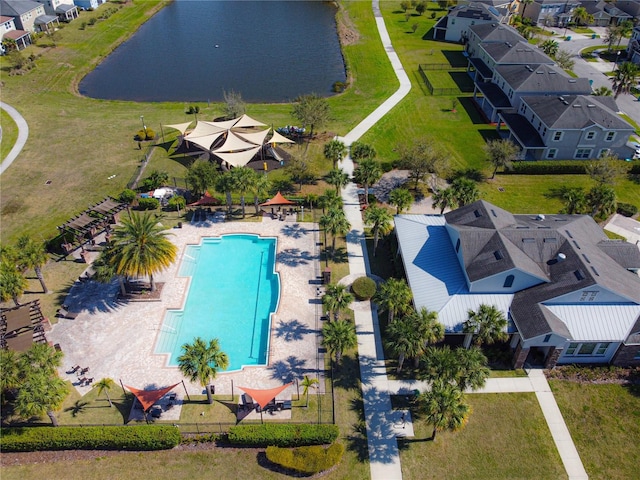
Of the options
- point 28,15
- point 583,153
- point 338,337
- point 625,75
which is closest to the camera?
point 338,337

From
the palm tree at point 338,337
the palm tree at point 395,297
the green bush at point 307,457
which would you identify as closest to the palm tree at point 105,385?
the green bush at point 307,457

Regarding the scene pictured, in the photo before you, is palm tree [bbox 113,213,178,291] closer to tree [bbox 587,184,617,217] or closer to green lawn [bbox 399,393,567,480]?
green lawn [bbox 399,393,567,480]

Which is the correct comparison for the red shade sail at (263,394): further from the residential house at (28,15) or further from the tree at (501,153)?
the residential house at (28,15)

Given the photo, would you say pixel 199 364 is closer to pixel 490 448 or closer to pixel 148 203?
pixel 490 448

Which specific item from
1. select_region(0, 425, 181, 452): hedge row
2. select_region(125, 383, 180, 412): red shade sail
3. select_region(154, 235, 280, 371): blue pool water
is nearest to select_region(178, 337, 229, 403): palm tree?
select_region(125, 383, 180, 412): red shade sail

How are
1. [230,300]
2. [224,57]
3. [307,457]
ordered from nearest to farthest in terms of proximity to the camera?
[307,457], [230,300], [224,57]

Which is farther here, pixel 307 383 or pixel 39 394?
pixel 307 383

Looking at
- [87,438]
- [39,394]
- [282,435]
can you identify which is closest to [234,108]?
[39,394]
